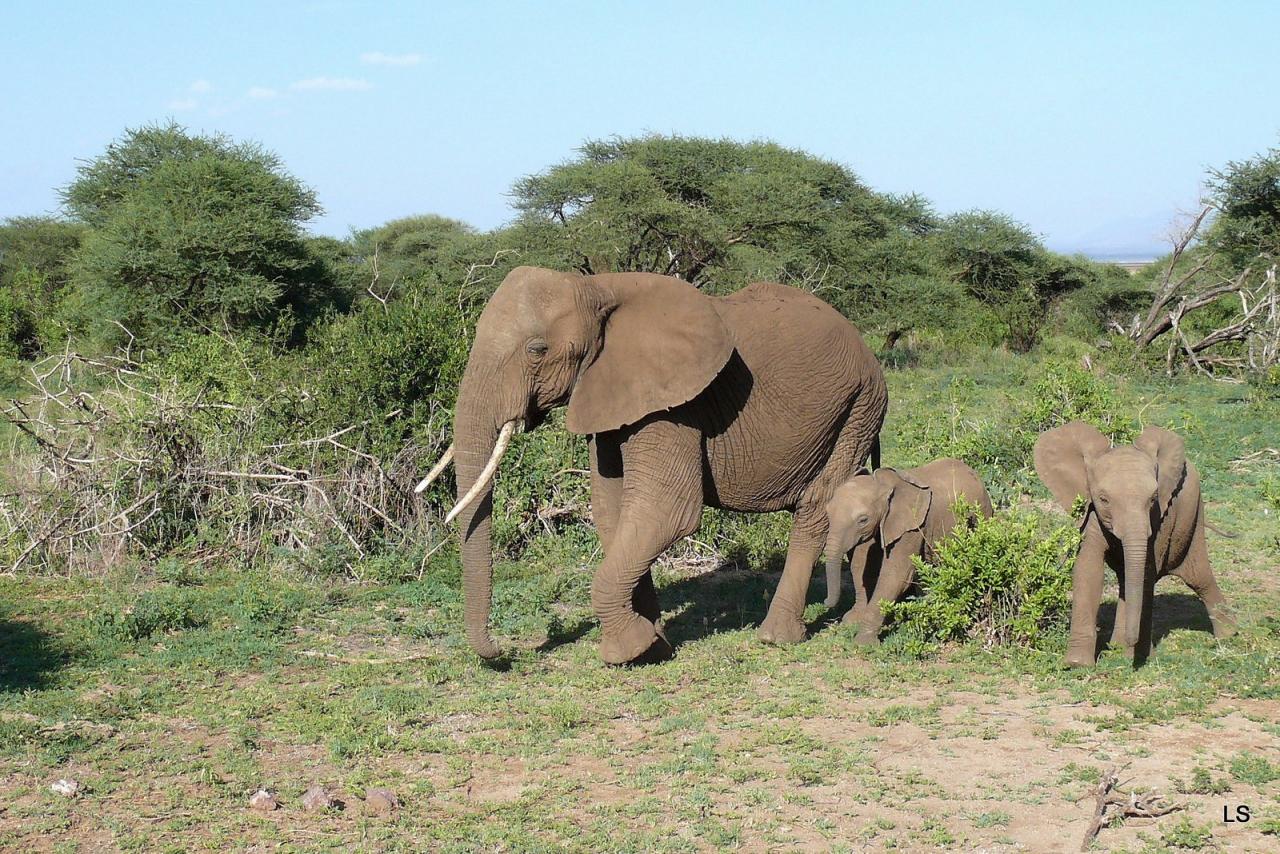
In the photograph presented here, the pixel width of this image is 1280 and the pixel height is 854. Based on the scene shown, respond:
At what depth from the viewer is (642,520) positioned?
6.84 m

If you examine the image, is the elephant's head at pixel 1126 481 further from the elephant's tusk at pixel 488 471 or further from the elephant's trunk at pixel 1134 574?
the elephant's tusk at pixel 488 471

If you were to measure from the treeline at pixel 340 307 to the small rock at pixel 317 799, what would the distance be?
3.91 m

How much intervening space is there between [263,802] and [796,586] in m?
3.45

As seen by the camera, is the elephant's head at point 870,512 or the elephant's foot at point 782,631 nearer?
the elephant's head at point 870,512

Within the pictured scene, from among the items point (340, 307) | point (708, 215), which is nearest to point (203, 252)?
point (340, 307)

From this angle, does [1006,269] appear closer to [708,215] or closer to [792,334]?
[708,215]

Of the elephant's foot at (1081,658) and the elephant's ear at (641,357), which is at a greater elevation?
the elephant's ear at (641,357)

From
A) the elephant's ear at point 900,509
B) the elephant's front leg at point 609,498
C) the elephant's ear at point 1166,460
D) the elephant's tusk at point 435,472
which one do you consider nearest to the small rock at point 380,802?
the elephant's tusk at point 435,472

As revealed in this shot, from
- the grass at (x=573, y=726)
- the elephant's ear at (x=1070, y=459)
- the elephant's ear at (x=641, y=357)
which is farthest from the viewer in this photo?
the elephant's ear at (x=641, y=357)

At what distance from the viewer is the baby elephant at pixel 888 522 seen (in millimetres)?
7094

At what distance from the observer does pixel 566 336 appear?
21.5ft

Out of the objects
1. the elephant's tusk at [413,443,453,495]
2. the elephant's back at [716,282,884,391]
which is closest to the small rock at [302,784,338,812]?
the elephant's tusk at [413,443,453,495]

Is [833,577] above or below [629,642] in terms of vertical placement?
above

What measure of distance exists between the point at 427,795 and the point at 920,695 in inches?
99.8
